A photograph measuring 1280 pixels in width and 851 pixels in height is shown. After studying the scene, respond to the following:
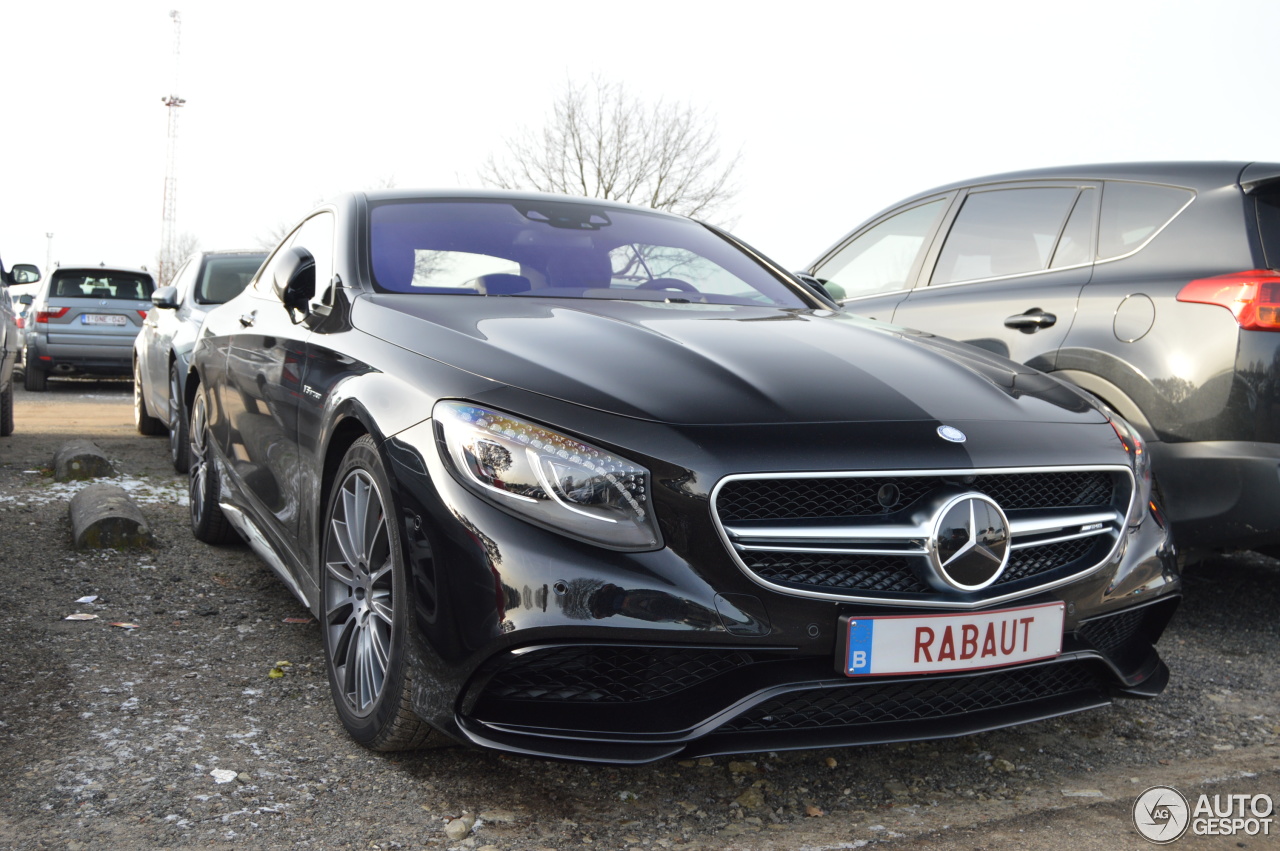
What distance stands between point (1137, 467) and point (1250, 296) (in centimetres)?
122

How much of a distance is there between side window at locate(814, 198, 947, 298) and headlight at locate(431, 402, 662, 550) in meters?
3.10

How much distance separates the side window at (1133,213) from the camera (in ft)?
13.0

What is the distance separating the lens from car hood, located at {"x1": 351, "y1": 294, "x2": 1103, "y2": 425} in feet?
7.73

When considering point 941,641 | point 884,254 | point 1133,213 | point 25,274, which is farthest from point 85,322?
point 941,641

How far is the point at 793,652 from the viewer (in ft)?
7.11

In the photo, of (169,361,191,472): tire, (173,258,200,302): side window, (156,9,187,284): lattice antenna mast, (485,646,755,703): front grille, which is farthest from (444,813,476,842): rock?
(156,9,187,284): lattice antenna mast

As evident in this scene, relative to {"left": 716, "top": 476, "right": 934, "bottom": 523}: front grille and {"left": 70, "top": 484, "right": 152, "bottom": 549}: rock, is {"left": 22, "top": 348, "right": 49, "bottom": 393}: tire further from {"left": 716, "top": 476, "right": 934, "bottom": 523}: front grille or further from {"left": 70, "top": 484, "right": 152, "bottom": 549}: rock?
{"left": 716, "top": 476, "right": 934, "bottom": 523}: front grille

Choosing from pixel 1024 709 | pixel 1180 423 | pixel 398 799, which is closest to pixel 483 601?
pixel 398 799

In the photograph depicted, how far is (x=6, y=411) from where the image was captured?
8.55 metres

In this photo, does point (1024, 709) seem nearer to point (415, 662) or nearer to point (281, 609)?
point (415, 662)

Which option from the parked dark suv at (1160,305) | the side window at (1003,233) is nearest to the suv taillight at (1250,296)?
the parked dark suv at (1160,305)

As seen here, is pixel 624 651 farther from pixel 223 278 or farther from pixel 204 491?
pixel 223 278

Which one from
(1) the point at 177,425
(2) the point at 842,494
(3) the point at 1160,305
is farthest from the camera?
Answer: (1) the point at 177,425

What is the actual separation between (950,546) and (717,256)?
1.95m
